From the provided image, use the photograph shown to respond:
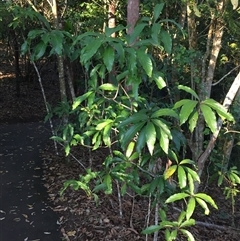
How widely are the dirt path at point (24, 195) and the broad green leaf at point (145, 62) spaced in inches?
82.7

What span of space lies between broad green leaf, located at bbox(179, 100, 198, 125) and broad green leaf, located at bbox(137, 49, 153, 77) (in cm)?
33

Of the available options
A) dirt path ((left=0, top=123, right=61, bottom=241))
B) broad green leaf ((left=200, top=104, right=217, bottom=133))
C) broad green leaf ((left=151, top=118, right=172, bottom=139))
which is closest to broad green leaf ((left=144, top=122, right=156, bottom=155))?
broad green leaf ((left=151, top=118, right=172, bottom=139))

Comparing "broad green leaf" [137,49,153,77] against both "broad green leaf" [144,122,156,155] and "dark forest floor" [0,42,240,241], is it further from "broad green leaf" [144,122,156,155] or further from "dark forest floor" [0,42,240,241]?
"dark forest floor" [0,42,240,241]

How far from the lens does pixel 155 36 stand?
6.60 feet

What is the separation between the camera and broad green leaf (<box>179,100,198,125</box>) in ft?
5.32

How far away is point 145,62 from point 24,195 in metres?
2.87

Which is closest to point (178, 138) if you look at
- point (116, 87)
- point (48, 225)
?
point (116, 87)

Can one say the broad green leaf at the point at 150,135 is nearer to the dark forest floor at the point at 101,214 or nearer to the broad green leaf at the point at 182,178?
the broad green leaf at the point at 182,178

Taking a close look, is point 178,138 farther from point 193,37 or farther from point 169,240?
point 193,37

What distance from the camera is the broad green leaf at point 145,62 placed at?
1893 mm

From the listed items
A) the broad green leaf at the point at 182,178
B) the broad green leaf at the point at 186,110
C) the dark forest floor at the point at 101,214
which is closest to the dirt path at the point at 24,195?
the dark forest floor at the point at 101,214

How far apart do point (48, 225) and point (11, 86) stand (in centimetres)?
878

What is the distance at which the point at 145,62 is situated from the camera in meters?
1.91

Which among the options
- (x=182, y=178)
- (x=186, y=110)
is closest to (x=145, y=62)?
(x=186, y=110)
